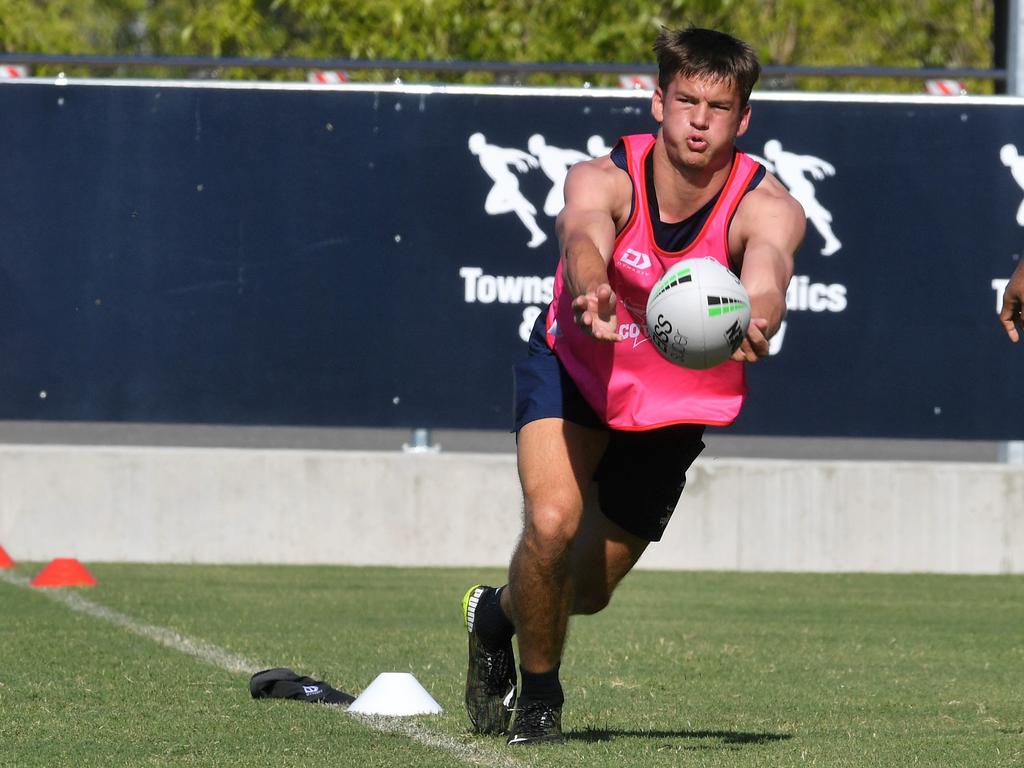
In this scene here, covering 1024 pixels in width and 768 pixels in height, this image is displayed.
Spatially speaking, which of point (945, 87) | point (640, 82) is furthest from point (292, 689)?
point (945, 87)

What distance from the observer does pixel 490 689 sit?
6.70 meters

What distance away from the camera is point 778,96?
1226 centimetres

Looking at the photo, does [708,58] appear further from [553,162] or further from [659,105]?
[553,162]

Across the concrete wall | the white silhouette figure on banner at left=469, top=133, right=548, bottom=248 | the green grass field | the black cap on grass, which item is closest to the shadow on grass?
the green grass field

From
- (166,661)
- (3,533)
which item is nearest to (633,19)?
(3,533)

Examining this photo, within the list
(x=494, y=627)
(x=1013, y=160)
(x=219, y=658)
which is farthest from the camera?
(x=1013, y=160)

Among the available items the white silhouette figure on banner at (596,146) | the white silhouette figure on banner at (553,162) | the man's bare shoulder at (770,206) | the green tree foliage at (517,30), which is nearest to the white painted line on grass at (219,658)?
the man's bare shoulder at (770,206)

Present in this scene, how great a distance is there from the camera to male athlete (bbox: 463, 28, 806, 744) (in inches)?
246

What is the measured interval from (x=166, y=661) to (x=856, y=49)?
24.7 m

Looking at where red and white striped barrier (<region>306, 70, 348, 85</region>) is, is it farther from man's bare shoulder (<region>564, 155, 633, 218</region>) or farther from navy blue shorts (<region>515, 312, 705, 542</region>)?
man's bare shoulder (<region>564, 155, 633, 218</region>)

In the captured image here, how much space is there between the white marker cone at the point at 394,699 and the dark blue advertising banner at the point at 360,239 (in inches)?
208

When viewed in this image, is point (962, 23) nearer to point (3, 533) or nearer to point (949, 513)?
point (949, 513)

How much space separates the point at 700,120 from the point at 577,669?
311 cm

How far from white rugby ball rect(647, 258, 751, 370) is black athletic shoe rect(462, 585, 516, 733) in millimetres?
1488
